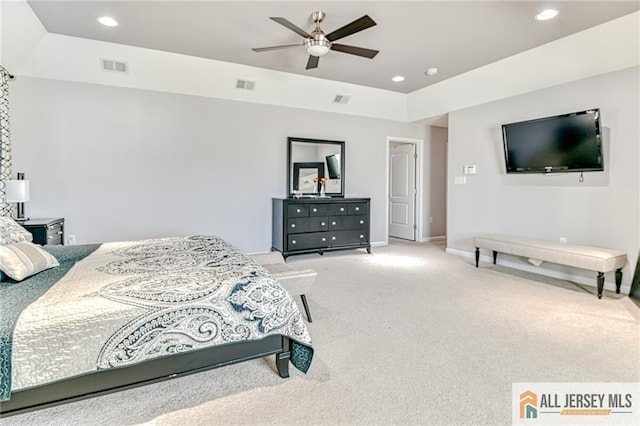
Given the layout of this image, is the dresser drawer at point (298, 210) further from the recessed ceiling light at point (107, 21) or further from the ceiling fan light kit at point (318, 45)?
the recessed ceiling light at point (107, 21)

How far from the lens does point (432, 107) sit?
598cm

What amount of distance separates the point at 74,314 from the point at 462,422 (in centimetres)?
187

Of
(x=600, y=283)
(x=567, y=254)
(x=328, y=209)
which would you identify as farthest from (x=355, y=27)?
(x=600, y=283)

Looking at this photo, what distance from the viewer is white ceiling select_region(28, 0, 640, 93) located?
319 centimetres

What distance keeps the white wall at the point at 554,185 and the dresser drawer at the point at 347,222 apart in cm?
154

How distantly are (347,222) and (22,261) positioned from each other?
169 inches

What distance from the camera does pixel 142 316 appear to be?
5.14 ft

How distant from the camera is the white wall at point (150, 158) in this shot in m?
4.15

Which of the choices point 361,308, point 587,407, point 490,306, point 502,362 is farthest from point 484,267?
point 587,407

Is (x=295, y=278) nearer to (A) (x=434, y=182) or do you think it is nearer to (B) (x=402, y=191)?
(B) (x=402, y=191)

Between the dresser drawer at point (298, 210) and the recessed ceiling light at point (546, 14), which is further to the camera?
the dresser drawer at point (298, 210)

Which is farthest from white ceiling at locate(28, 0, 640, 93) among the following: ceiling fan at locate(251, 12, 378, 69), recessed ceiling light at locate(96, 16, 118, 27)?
ceiling fan at locate(251, 12, 378, 69)

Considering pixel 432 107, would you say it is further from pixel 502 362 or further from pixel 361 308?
pixel 502 362

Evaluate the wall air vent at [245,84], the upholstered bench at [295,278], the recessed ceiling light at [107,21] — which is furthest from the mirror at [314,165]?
the upholstered bench at [295,278]
